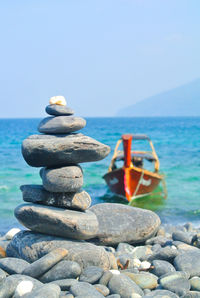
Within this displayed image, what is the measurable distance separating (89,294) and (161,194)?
13.2 metres

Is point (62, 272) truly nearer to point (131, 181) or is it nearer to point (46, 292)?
point (46, 292)

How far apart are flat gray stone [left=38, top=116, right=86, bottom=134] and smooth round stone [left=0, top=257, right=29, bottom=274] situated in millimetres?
2070

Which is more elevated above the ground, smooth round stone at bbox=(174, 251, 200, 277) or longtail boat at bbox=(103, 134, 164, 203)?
smooth round stone at bbox=(174, 251, 200, 277)

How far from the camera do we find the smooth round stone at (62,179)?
6.75 metres

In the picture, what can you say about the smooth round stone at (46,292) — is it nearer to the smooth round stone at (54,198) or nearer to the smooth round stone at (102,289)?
the smooth round stone at (102,289)

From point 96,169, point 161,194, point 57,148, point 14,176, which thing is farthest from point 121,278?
point 96,169

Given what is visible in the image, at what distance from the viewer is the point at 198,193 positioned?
719 inches

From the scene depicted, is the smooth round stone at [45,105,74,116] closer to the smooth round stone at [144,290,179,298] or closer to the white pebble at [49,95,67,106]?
the white pebble at [49,95,67,106]

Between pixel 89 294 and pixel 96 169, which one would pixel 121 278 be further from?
pixel 96 169

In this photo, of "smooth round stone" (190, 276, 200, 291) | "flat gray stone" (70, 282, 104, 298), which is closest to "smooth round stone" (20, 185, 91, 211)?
"flat gray stone" (70, 282, 104, 298)

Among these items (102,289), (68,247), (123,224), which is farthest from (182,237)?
(102,289)

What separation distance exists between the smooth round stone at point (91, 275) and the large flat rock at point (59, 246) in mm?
262

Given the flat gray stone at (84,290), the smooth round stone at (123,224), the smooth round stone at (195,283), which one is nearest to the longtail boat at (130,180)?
the smooth round stone at (123,224)

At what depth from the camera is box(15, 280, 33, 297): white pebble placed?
5434 mm
